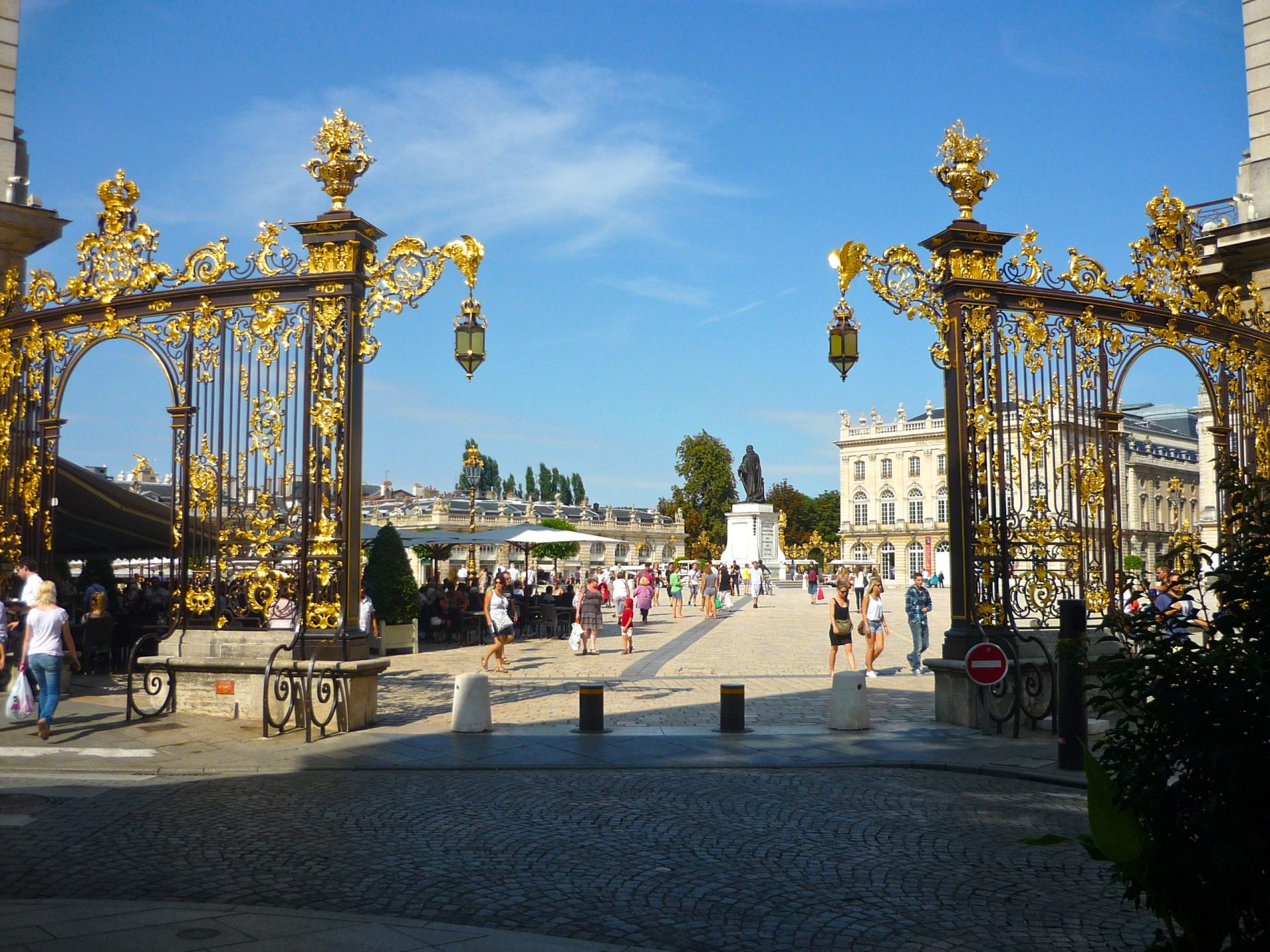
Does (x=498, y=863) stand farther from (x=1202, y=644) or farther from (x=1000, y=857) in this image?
(x=1202, y=644)

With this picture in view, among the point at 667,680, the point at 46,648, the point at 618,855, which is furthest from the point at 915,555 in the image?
the point at 618,855

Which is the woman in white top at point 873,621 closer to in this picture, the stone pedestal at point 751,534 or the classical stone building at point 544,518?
the stone pedestal at point 751,534

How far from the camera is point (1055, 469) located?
1252 cm

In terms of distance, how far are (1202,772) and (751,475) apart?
54.5m

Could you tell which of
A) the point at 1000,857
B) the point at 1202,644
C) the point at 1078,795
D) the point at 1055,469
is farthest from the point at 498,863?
the point at 1055,469

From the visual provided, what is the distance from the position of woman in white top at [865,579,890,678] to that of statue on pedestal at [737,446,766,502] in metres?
38.1

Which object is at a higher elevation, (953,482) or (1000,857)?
(953,482)

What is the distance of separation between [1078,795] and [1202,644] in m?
5.84

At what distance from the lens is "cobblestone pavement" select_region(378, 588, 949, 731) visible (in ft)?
46.5

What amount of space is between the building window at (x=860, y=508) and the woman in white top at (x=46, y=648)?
96588mm

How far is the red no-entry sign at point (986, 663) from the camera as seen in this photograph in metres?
11.5

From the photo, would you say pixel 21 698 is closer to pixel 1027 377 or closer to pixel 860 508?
pixel 1027 377

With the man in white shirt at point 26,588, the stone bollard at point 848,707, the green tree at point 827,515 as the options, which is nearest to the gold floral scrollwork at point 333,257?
the man in white shirt at point 26,588

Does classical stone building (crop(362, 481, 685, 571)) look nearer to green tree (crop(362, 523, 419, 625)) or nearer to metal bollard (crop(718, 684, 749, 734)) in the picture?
green tree (crop(362, 523, 419, 625))
